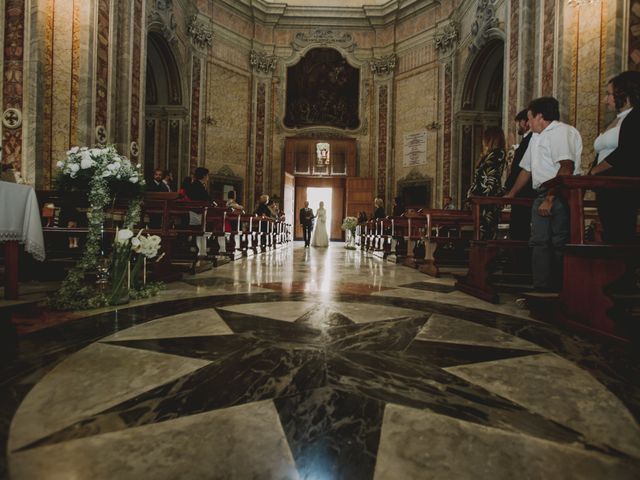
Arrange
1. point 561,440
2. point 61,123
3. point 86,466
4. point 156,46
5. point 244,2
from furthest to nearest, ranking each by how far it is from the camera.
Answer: point 244,2 < point 156,46 < point 61,123 < point 561,440 < point 86,466

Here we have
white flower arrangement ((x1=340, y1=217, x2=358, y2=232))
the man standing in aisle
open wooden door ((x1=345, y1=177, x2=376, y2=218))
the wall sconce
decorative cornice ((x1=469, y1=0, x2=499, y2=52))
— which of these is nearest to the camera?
the man standing in aisle

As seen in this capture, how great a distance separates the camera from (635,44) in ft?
19.3

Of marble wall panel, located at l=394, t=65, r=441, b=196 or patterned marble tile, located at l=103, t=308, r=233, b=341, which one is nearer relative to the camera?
patterned marble tile, located at l=103, t=308, r=233, b=341

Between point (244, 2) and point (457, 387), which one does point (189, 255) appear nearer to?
point (457, 387)

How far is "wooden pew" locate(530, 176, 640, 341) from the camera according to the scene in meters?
2.01

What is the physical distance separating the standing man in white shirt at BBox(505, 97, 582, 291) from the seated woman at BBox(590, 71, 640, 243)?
0.23 m

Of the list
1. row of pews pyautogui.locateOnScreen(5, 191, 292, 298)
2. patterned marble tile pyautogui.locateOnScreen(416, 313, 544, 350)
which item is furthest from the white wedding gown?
patterned marble tile pyautogui.locateOnScreen(416, 313, 544, 350)

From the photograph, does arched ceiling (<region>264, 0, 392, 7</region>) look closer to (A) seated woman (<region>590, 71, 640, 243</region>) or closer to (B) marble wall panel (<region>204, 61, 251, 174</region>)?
(B) marble wall panel (<region>204, 61, 251, 174</region>)

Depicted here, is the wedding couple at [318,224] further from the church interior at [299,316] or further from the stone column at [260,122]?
the church interior at [299,316]

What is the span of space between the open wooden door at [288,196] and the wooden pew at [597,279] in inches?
514

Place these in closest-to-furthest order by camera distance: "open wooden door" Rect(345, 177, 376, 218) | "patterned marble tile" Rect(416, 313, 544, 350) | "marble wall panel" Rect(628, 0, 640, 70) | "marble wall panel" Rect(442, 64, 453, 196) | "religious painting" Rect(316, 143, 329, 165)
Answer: "patterned marble tile" Rect(416, 313, 544, 350) < "marble wall panel" Rect(628, 0, 640, 70) < "marble wall panel" Rect(442, 64, 453, 196) < "open wooden door" Rect(345, 177, 376, 218) < "religious painting" Rect(316, 143, 329, 165)

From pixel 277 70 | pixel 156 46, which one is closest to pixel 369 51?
pixel 277 70

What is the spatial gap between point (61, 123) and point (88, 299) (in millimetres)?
5670

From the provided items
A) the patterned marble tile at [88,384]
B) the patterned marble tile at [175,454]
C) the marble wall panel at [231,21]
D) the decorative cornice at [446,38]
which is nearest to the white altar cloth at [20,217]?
the patterned marble tile at [88,384]
